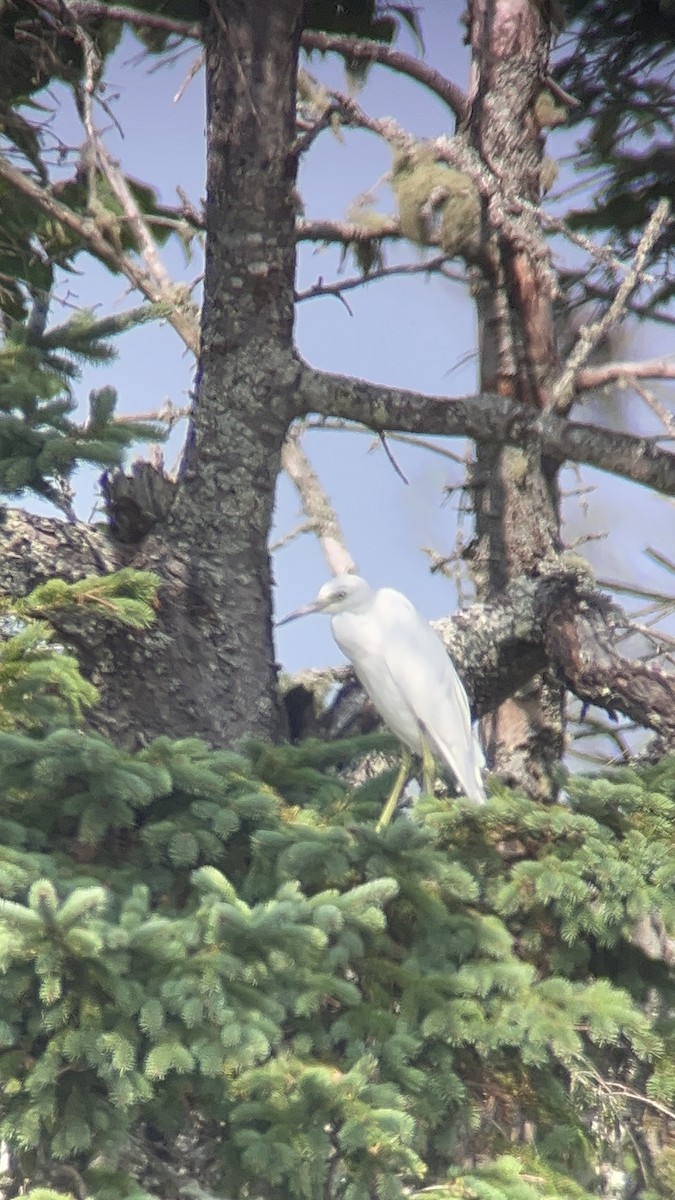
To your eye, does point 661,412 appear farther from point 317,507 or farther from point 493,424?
point 317,507

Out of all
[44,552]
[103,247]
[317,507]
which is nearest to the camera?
[44,552]

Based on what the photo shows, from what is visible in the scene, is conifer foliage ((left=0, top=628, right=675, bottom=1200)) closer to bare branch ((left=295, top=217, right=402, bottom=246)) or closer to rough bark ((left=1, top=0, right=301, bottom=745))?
rough bark ((left=1, top=0, right=301, bottom=745))

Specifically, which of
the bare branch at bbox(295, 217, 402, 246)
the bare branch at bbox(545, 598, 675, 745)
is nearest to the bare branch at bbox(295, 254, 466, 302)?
the bare branch at bbox(295, 217, 402, 246)

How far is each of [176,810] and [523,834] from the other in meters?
1.05

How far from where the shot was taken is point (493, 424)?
494 centimetres

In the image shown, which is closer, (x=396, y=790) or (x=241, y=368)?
(x=396, y=790)

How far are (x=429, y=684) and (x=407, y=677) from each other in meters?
0.08

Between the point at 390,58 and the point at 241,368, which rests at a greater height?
the point at 390,58

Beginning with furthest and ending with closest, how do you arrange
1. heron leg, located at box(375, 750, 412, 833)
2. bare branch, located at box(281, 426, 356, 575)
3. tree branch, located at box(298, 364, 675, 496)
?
1. bare branch, located at box(281, 426, 356, 575)
2. tree branch, located at box(298, 364, 675, 496)
3. heron leg, located at box(375, 750, 412, 833)

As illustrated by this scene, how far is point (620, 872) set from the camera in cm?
348

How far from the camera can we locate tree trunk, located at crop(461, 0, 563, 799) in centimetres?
595

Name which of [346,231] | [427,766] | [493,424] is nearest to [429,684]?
[427,766]

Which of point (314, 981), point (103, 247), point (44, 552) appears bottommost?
point (314, 981)

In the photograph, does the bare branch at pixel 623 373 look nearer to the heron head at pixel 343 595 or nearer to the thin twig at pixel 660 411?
the thin twig at pixel 660 411
